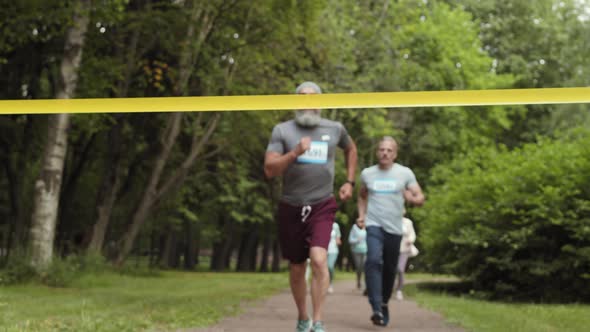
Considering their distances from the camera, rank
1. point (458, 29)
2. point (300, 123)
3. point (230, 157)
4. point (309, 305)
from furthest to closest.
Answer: point (458, 29) < point (230, 157) < point (309, 305) < point (300, 123)

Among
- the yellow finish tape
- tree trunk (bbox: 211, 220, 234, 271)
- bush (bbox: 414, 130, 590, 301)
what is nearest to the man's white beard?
the yellow finish tape

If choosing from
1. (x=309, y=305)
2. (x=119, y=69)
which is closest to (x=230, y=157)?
(x=119, y=69)

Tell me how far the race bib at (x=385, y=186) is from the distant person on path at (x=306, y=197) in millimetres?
1645

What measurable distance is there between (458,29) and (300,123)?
93.4 feet

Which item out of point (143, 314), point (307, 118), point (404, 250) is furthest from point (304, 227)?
point (404, 250)

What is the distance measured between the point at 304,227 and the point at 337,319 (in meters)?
2.76

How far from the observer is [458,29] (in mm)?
34094

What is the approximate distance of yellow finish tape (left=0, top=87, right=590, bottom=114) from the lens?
5.24 m

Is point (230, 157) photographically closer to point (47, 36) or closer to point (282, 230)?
point (47, 36)

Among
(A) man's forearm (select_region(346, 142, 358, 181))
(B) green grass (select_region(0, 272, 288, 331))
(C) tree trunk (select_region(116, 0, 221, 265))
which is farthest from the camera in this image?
(C) tree trunk (select_region(116, 0, 221, 265))

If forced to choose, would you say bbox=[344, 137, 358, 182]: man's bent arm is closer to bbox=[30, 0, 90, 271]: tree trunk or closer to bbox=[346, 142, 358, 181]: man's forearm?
bbox=[346, 142, 358, 181]: man's forearm

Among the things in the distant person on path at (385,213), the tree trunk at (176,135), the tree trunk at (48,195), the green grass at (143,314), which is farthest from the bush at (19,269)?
the distant person on path at (385,213)

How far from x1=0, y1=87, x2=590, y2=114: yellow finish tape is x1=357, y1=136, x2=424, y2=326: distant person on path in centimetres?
264

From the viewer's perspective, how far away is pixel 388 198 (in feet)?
27.5
